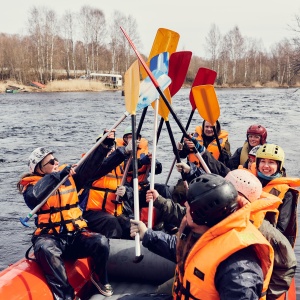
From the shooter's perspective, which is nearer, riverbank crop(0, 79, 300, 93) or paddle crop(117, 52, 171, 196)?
paddle crop(117, 52, 171, 196)

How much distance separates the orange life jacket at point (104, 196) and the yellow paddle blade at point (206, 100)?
127cm

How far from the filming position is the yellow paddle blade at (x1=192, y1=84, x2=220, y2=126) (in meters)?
4.45

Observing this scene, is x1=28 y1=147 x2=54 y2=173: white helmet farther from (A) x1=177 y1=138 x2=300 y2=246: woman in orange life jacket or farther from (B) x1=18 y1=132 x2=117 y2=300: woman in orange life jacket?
(A) x1=177 y1=138 x2=300 y2=246: woman in orange life jacket

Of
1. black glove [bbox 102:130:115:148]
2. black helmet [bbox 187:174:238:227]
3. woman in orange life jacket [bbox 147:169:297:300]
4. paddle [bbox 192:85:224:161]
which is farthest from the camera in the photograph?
paddle [bbox 192:85:224:161]

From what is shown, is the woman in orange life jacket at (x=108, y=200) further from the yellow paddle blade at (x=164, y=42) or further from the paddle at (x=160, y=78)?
the yellow paddle blade at (x=164, y=42)

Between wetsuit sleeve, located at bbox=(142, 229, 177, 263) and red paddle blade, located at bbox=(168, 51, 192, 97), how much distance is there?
8.75ft

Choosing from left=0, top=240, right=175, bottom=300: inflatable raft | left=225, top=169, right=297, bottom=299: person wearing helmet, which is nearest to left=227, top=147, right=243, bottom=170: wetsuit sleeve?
left=0, top=240, right=175, bottom=300: inflatable raft

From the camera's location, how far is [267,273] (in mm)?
1912

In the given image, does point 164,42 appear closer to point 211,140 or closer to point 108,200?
point 211,140

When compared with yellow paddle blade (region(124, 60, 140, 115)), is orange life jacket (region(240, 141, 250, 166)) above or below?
below

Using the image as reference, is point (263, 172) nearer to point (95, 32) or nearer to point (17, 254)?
point (17, 254)

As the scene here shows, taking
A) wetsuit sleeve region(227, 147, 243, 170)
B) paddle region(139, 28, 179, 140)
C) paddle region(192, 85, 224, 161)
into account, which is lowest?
wetsuit sleeve region(227, 147, 243, 170)

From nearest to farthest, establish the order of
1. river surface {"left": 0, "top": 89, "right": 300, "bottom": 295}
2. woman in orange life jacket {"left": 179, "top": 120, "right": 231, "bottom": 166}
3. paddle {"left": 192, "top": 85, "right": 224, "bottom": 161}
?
paddle {"left": 192, "top": 85, "right": 224, "bottom": 161} < woman in orange life jacket {"left": 179, "top": 120, "right": 231, "bottom": 166} < river surface {"left": 0, "top": 89, "right": 300, "bottom": 295}

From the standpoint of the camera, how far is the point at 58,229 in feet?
10.3
